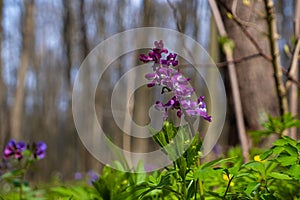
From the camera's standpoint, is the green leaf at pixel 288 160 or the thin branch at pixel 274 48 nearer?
the green leaf at pixel 288 160

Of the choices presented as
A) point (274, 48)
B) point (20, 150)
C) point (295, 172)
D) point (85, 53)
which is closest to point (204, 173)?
point (295, 172)

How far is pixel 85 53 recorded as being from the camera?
28.3ft

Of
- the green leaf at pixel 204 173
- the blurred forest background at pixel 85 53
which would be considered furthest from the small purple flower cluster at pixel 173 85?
the blurred forest background at pixel 85 53

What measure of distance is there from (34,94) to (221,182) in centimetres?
2761

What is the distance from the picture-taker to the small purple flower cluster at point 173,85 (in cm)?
113

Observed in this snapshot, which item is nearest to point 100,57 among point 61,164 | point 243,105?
point 243,105

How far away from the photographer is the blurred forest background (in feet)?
10.3

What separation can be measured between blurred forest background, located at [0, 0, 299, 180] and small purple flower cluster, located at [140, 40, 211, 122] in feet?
2.99

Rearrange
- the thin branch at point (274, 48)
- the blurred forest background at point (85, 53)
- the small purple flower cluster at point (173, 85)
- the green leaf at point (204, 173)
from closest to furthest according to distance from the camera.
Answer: the green leaf at point (204, 173) → the small purple flower cluster at point (173, 85) → the thin branch at point (274, 48) → the blurred forest background at point (85, 53)

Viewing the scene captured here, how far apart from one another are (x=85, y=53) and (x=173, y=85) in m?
7.66

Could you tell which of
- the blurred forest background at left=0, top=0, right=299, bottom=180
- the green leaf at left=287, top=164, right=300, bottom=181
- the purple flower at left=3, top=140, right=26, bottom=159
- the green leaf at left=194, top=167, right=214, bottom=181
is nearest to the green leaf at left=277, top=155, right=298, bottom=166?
the green leaf at left=287, top=164, right=300, bottom=181

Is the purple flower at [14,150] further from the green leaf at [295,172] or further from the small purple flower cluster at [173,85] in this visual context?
the green leaf at [295,172]

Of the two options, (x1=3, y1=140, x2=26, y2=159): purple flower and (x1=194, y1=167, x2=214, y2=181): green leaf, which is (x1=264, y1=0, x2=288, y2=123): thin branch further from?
(x1=3, y1=140, x2=26, y2=159): purple flower

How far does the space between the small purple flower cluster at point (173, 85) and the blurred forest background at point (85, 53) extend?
911 mm
